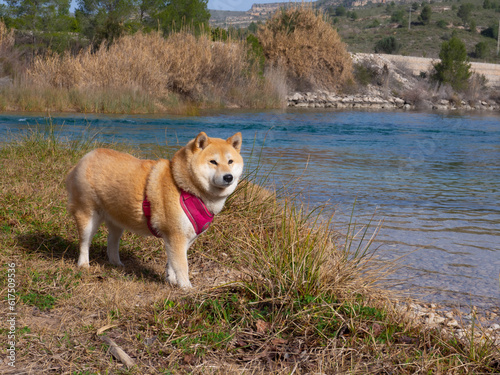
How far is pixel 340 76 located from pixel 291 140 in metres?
21.7

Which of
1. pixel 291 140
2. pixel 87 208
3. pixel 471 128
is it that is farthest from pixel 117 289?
pixel 471 128

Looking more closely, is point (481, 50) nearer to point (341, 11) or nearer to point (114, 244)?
point (341, 11)

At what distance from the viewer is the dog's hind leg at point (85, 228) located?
12.7ft

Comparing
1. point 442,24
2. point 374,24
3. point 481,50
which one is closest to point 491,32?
point 442,24

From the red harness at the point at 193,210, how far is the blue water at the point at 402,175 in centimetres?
139

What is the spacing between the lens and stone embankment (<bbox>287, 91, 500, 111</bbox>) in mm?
30828

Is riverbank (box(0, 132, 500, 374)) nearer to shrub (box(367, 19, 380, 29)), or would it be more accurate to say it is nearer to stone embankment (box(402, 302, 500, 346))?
stone embankment (box(402, 302, 500, 346))

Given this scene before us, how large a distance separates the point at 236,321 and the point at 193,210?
93cm

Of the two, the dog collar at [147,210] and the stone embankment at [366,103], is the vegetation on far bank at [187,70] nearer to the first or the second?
the stone embankment at [366,103]

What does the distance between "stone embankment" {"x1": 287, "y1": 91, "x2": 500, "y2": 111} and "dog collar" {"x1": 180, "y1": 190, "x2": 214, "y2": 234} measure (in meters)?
26.7

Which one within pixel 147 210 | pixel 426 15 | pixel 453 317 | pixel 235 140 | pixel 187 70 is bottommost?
pixel 453 317

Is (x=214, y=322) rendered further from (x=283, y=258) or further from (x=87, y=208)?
(x=87, y=208)

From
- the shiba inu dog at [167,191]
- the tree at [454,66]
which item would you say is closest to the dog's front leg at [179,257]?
the shiba inu dog at [167,191]

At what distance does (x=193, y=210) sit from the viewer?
356cm
